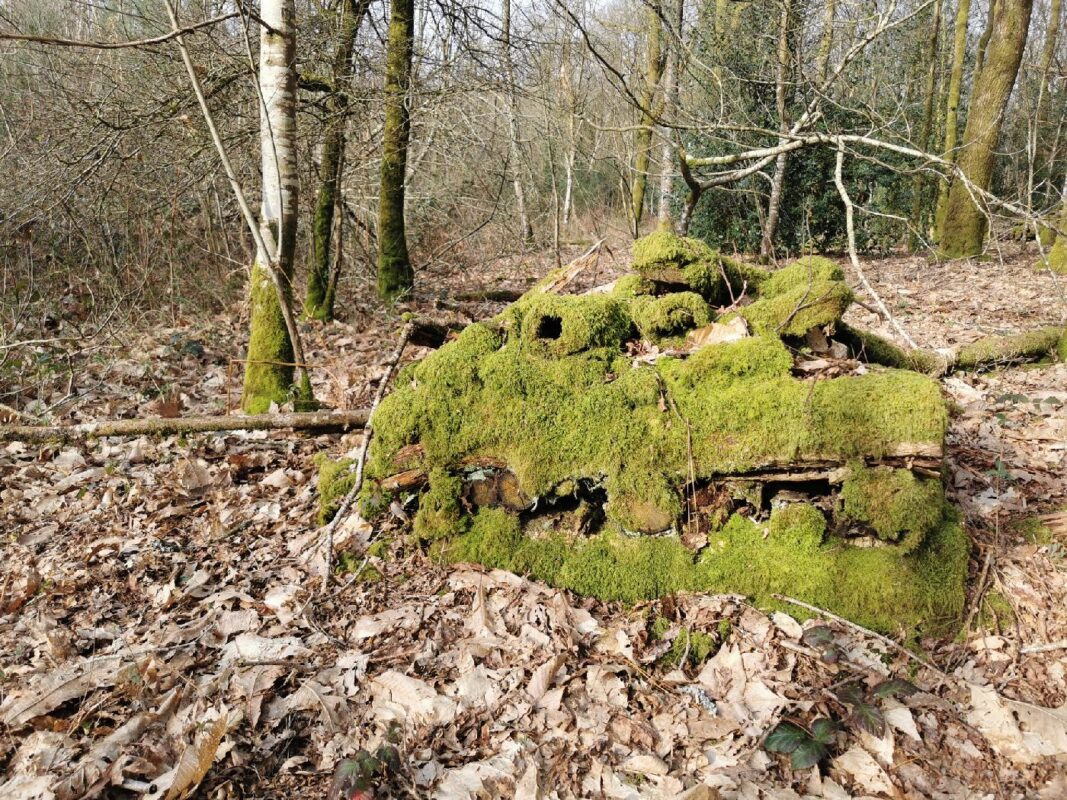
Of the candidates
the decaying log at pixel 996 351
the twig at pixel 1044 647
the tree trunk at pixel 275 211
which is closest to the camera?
the twig at pixel 1044 647

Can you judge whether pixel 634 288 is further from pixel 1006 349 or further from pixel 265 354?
pixel 1006 349

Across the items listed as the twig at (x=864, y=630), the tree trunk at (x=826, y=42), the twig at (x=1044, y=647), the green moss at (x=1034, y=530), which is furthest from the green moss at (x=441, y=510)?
the tree trunk at (x=826, y=42)

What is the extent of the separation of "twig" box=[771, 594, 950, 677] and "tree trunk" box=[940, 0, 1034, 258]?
943 centimetres

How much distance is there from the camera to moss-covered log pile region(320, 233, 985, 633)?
280cm

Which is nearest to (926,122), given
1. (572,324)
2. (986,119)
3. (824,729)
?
(986,119)

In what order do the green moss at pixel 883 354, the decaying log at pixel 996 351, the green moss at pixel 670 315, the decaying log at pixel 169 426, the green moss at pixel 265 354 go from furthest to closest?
the green moss at pixel 265 354 < the decaying log at pixel 996 351 < the decaying log at pixel 169 426 < the green moss at pixel 883 354 < the green moss at pixel 670 315

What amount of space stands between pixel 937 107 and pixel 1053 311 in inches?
586

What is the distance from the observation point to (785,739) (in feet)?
7.37

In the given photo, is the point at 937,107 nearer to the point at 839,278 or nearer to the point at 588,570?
the point at 839,278

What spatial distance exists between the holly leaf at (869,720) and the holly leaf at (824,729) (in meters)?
0.08

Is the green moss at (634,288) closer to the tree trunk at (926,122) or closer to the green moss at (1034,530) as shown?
the green moss at (1034,530)

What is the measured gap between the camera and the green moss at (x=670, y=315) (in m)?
3.52

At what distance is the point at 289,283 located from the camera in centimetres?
504

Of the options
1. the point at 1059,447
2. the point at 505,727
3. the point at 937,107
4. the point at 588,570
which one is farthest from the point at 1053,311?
the point at 937,107
